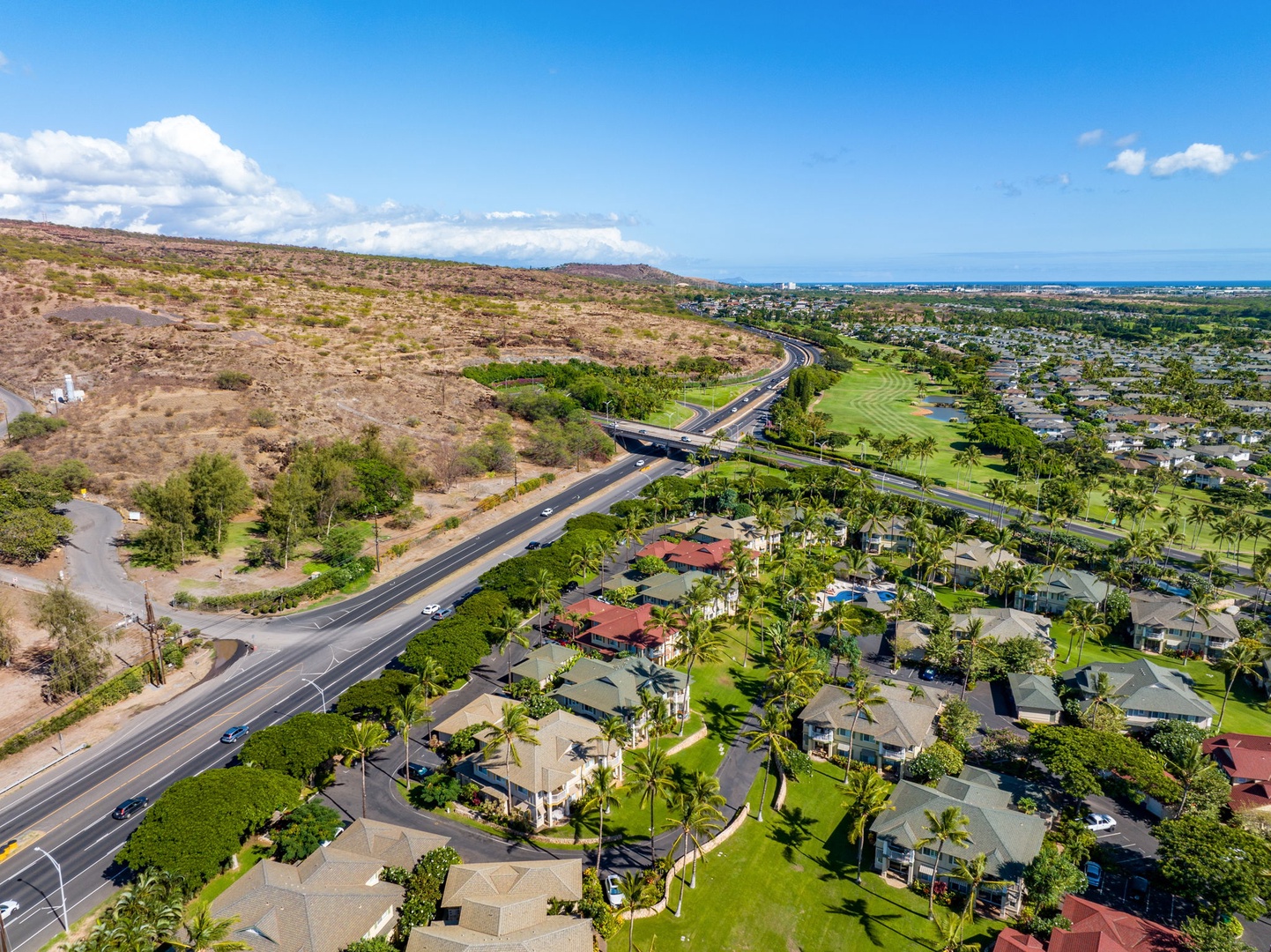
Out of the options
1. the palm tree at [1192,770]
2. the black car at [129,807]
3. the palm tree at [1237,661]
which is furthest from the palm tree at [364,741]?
the palm tree at [1237,661]

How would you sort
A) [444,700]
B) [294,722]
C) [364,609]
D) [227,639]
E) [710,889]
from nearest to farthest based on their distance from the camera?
[710,889], [294,722], [444,700], [227,639], [364,609]

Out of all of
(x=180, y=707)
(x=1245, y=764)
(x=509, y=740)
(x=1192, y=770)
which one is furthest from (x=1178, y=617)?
(x=180, y=707)

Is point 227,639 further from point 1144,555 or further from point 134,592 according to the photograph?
point 1144,555

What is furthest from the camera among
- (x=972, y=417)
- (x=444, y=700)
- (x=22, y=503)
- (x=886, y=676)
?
(x=972, y=417)

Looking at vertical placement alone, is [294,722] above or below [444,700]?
above

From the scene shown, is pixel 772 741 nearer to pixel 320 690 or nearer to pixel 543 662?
pixel 543 662

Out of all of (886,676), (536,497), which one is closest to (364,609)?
(536,497)

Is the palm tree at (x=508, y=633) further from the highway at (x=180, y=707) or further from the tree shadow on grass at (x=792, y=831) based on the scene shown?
the tree shadow on grass at (x=792, y=831)
